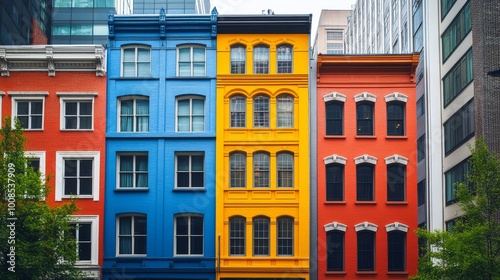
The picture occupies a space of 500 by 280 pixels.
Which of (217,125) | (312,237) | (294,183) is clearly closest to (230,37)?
(217,125)

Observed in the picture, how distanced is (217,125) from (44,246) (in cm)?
1237

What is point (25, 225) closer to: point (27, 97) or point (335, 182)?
point (27, 97)

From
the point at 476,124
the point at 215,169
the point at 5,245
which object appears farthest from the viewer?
the point at 215,169

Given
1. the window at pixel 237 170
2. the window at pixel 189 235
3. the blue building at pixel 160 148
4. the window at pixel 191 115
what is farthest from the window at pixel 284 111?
the window at pixel 189 235

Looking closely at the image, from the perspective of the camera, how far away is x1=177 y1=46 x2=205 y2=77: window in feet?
145

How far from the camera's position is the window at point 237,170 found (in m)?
43.0

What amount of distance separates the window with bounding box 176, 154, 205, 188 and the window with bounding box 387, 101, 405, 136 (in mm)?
10276

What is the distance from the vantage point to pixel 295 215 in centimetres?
4247

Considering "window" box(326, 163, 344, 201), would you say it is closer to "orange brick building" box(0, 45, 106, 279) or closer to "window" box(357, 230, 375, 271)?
"window" box(357, 230, 375, 271)

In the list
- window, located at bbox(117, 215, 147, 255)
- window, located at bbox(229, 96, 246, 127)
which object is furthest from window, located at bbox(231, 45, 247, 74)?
window, located at bbox(117, 215, 147, 255)

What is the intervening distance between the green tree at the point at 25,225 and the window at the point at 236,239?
31.1 ft

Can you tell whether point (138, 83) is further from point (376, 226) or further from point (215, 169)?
point (376, 226)

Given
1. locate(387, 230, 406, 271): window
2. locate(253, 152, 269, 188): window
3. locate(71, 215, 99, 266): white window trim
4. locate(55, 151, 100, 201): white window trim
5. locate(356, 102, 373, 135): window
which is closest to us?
locate(71, 215, 99, 266): white window trim

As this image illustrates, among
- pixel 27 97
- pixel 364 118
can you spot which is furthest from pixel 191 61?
pixel 364 118
